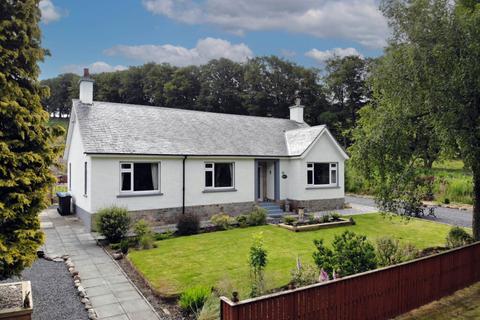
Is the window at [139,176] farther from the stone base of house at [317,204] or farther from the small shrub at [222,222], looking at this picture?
the stone base of house at [317,204]

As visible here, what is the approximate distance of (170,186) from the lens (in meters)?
17.2

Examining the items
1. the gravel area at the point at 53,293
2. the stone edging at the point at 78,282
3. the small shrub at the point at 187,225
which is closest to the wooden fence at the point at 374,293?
the stone edging at the point at 78,282

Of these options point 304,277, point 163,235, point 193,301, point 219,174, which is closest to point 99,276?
point 193,301

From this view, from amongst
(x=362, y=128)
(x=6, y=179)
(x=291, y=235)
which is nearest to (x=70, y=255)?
(x=6, y=179)

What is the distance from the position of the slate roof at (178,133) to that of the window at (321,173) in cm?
159

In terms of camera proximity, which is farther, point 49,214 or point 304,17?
point 304,17

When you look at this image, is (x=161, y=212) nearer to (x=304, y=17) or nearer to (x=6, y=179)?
(x=6, y=179)

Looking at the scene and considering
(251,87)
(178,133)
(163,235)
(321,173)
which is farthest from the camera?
(251,87)

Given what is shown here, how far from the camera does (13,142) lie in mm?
6781

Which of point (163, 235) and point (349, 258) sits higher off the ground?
point (349, 258)

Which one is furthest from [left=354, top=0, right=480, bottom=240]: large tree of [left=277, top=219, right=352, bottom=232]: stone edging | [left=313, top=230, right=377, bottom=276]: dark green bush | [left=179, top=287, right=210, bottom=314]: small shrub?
[left=179, top=287, right=210, bottom=314]: small shrub

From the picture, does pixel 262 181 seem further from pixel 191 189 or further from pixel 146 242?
pixel 146 242

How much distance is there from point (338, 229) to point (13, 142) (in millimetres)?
14000

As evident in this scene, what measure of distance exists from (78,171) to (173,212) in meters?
5.97
